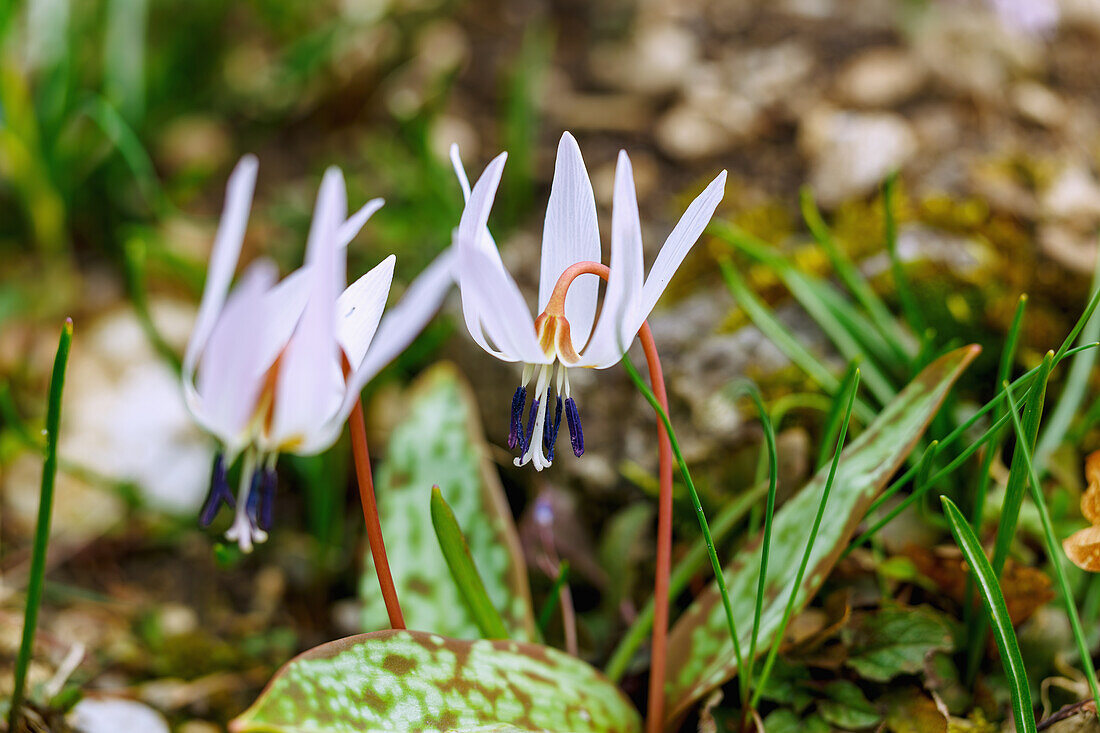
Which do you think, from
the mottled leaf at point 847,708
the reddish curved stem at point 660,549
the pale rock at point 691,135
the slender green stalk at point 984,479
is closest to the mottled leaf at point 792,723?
the mottled leaf at point 847,708

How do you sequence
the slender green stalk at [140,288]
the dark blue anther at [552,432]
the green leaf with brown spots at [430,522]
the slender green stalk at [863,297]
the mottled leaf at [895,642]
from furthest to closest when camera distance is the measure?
A: the slender green stalk at [140,288]
the slender green stalk at [863,297]
the green leaf with brown spots at [430,522]
the mottled leaf at [895,642]
the dark blue anther at [552,432]

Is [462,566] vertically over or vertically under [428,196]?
under

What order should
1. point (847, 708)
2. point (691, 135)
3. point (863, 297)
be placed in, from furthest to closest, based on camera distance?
point (691, 135) < point (863, 297) < point (847, 708)

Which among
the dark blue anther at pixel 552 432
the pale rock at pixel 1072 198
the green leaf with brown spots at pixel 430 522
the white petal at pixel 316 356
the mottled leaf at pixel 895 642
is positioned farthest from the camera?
the pale rock at pixel 1072 198

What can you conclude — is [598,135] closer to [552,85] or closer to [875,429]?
[552,85]

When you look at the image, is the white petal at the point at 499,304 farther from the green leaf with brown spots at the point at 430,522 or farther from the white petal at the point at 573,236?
the green leaf with brown spots at the point at 430,522

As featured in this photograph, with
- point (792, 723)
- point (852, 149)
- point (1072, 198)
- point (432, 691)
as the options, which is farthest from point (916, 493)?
point (852, 149)

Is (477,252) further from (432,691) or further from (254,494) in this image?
(432,691)
